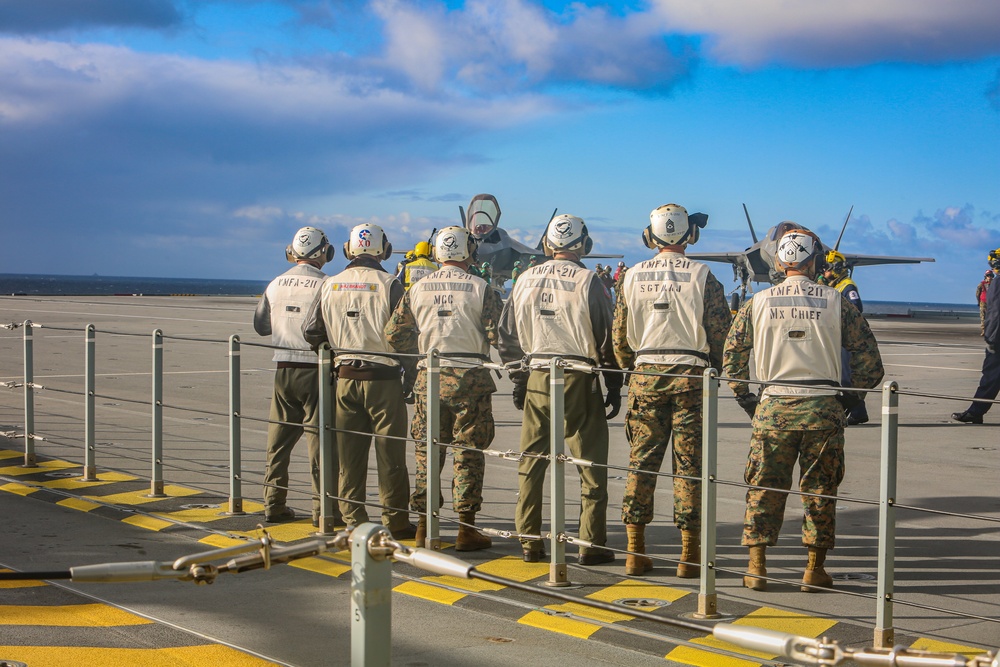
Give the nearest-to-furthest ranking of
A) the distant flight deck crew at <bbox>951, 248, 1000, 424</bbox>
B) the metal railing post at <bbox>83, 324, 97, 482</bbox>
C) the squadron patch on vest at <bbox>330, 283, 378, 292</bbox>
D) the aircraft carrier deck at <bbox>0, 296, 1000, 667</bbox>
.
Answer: the aircraft carrier deck at <bbox>0, 296, 1000, 667</bbox> < the squadron patch on vest at <bbox>330, 283, 378, 292</bbox> < the metal railing post at <bbox>83, 324, 97, 482</bbox> < the distant flight deck crew at <bbox>951, 248, 1000, 424</bbox>

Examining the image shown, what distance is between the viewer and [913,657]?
2422 mm

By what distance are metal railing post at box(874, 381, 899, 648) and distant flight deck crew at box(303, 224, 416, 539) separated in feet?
11.7

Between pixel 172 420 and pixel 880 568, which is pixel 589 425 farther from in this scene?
pixel 172 420

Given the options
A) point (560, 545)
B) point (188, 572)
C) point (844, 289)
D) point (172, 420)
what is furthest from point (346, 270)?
point (844, 289)

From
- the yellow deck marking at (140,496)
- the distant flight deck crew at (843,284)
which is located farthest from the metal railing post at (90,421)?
the distant flight deck crew at (843,284)

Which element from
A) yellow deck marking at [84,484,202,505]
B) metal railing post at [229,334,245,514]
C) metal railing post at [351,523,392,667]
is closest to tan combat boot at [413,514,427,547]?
metal railing post at [229,334,245,514]

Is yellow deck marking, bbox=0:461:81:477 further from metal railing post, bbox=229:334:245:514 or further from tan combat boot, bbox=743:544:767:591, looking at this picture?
tan combat boot, bbox=743:544:767:591

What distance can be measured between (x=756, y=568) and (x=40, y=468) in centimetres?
682

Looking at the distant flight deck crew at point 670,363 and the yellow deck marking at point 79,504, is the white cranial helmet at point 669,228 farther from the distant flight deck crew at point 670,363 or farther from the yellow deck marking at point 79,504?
the yellow deck marking at point 79,504

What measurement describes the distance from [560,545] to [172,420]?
7950 mm

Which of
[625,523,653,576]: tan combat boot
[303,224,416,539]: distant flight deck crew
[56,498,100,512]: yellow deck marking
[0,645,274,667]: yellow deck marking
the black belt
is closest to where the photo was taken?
[0,645,274,667]: yellow deck marking

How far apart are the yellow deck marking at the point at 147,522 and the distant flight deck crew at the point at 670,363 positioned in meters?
3.36

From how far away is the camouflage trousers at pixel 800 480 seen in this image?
6.08 metres

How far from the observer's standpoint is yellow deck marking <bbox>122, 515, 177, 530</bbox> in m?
7.59
